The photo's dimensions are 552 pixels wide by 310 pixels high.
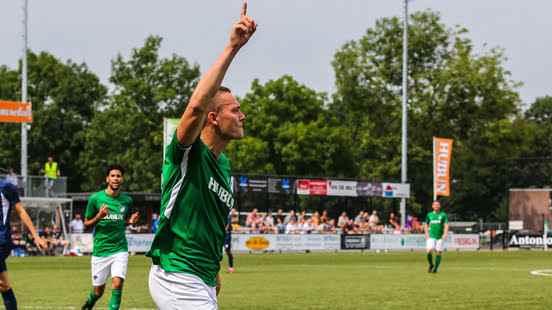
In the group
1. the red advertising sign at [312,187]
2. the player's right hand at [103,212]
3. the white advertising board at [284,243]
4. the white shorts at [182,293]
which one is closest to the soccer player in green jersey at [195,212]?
the white shorts at [182,293]

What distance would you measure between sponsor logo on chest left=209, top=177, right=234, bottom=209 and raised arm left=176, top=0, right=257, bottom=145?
0.40 metres

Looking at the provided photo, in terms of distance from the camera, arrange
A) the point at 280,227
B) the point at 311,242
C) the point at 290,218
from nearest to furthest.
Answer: the point at 280,227 < the point at 290,218 < the point at 311,242

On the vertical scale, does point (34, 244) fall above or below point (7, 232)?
below

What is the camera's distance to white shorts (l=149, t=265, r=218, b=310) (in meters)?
6.25

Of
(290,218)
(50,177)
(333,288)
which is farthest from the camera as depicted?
(290,218)

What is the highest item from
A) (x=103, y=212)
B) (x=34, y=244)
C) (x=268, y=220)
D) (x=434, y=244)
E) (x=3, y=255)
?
(x=103, y=212)

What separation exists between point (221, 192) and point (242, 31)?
46.6 inches

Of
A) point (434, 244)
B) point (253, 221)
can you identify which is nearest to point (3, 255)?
point (434, 244)

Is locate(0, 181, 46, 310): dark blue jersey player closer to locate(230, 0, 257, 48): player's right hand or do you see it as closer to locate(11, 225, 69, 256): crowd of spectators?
locate(230, 0, 257, 48): player's right hand

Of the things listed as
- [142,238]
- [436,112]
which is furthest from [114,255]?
[436,112]

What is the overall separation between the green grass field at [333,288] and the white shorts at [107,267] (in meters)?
1.97

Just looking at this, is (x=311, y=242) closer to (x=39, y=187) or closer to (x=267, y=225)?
(x=267, y=225)

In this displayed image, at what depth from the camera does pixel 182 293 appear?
6262 mm

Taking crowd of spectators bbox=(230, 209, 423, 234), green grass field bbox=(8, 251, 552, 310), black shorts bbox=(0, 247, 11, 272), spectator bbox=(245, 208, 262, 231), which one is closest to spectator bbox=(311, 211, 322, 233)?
crowd of spectators bbox=(230, 209, 423, 234)
